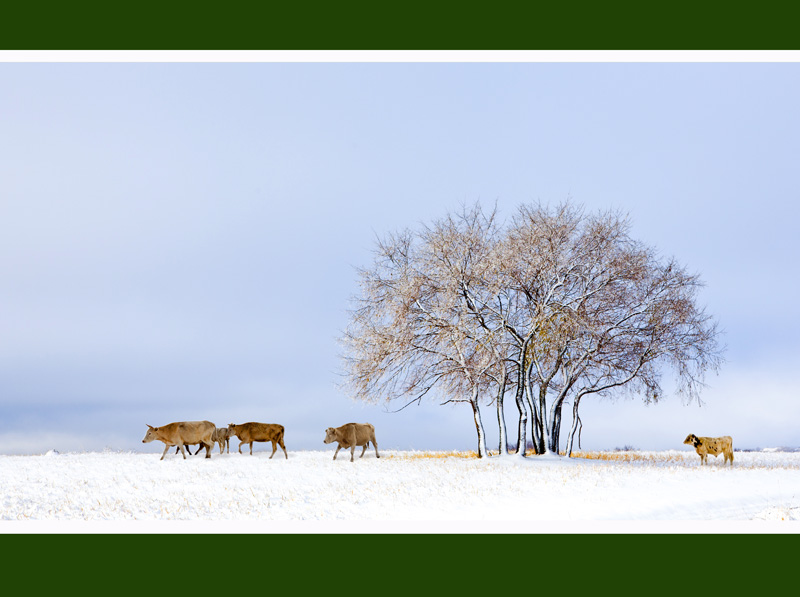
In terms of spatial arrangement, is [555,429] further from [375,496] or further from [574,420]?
[375,496]

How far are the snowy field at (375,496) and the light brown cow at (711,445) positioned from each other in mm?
2411

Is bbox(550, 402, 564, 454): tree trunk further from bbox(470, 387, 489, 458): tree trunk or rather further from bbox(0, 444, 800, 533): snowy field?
bbox(0, 444, 800, 533): snowy field

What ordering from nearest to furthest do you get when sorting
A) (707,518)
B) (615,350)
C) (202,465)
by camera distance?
(707,518), (202,465), (615,350)

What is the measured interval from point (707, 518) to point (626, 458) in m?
16.5

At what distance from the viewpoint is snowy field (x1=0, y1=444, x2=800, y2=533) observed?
441 inches

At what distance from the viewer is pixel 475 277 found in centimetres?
2448

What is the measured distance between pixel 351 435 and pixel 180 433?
5362mm

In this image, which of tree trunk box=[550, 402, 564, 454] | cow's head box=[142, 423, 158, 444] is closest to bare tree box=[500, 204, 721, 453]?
tree trunk box=[550, 402, 564, 454]

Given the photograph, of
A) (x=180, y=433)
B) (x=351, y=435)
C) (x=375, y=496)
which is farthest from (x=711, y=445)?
(x=180, y=433)

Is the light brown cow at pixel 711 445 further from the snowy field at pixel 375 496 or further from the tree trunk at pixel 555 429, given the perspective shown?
the tree trunk at pixel 555 429

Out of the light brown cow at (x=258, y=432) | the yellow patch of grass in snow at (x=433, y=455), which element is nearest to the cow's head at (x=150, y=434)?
the light brown cow at (x=258, y=432)

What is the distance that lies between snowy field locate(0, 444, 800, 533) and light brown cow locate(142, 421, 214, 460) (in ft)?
1.88
